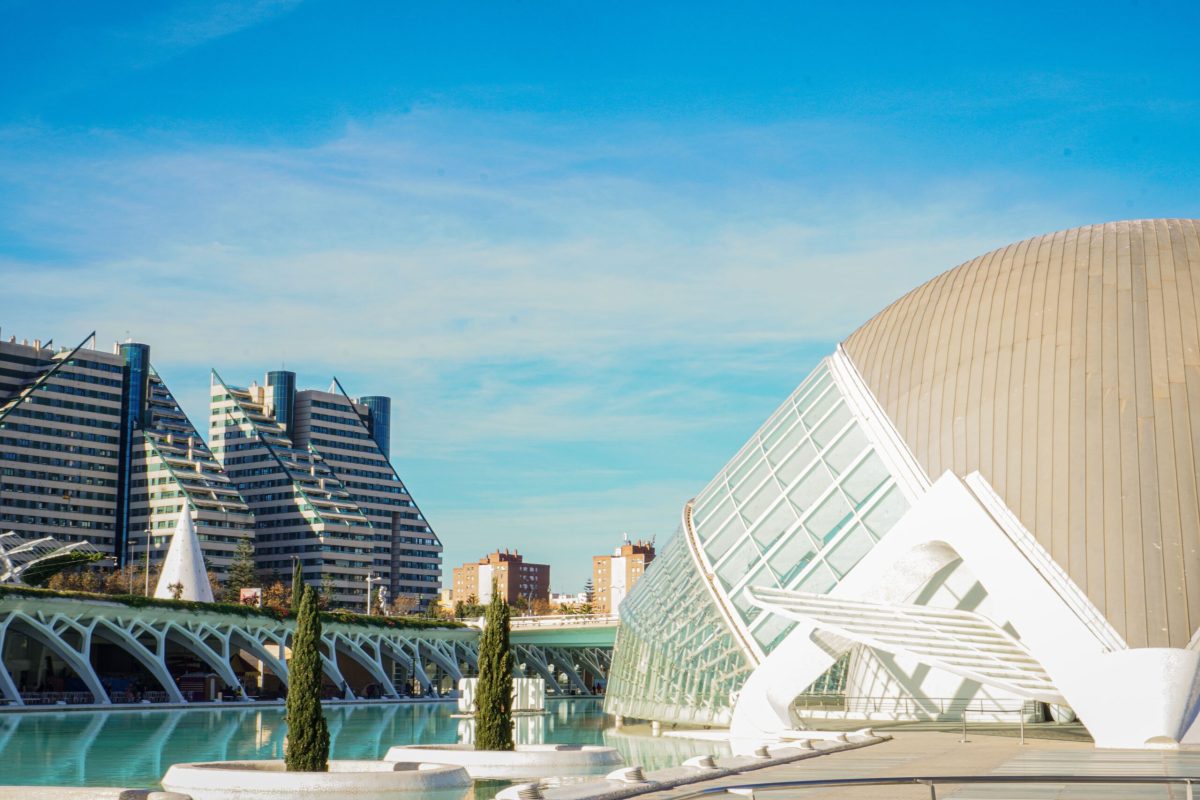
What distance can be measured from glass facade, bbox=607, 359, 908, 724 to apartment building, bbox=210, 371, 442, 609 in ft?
410

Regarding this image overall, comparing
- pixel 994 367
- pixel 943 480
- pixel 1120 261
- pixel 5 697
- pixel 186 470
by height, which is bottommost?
pixel 5 697

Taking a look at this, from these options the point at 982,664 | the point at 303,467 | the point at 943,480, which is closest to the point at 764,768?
the point at 982,664

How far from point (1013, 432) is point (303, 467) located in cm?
15660

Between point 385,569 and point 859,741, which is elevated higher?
point 385,569

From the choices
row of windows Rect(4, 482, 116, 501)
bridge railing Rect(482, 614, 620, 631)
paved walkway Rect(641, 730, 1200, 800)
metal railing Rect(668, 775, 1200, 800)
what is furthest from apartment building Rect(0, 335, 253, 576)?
metal railing Rect(668, 775, 1200, 800)

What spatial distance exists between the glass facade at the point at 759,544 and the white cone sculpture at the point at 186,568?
51.4m

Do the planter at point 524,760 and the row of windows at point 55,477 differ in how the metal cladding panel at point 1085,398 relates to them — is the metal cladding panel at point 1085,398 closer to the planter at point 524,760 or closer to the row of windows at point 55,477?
the planter at point 524,760

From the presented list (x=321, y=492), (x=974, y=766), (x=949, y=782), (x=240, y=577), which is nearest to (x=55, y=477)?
(x=240, y=577)

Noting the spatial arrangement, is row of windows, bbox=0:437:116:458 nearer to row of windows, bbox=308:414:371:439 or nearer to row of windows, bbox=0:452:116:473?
row of windows, bbox=0:452:116:473

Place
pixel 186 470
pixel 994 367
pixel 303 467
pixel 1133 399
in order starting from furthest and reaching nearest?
pixel 303 467 → pixel 186 470 → pixel 994 367 → pixel 1133 399

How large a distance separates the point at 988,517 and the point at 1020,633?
9.50ft

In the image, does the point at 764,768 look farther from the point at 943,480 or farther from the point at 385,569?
the point at 385,569

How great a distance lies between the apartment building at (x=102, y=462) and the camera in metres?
149

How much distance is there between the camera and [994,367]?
34.2m
